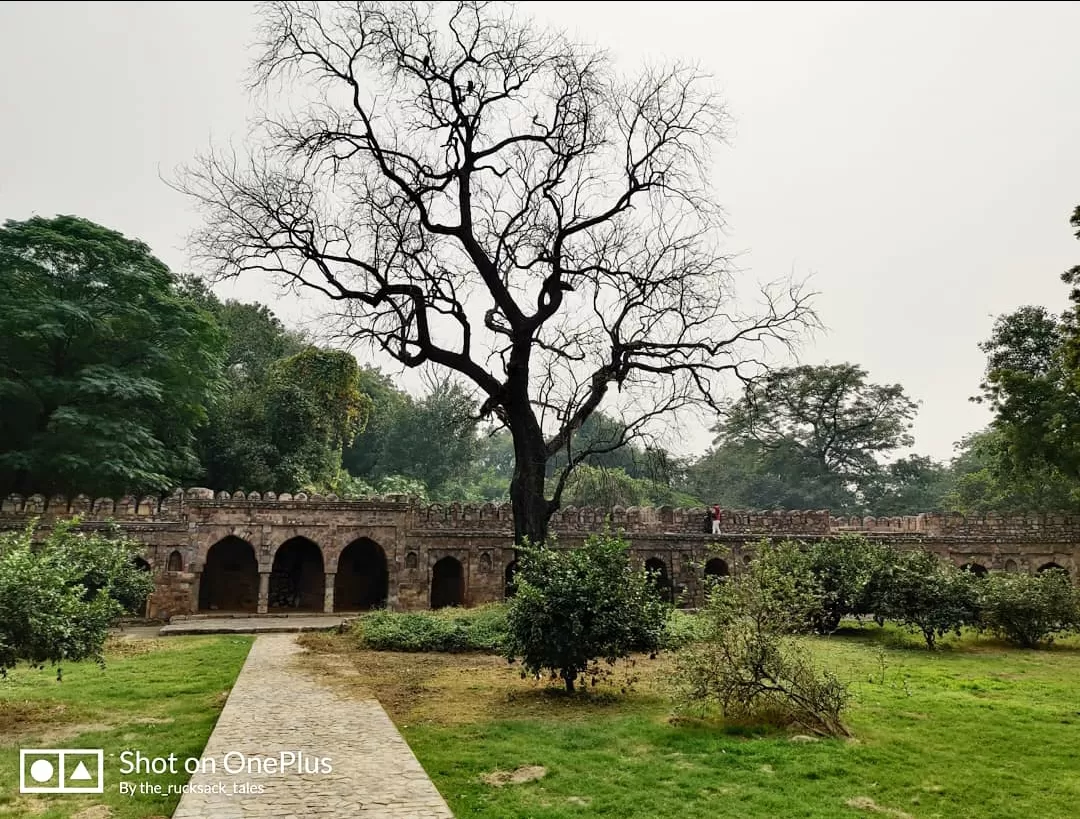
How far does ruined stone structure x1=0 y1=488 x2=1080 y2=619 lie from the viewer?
21.6 m

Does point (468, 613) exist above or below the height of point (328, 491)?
below

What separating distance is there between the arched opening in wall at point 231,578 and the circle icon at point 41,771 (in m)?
17.1

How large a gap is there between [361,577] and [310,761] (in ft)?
63.1

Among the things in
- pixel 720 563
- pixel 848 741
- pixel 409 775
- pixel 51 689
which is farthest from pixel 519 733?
pixel 720 563

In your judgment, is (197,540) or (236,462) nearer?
(197,540)

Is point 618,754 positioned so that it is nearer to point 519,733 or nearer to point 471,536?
point 519,733

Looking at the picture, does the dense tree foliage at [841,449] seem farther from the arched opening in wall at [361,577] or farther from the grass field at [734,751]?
the grass field at [734,751]

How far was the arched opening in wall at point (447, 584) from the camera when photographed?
1036 inches

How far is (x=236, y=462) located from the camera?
28359 mm

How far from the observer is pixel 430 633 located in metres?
16.3

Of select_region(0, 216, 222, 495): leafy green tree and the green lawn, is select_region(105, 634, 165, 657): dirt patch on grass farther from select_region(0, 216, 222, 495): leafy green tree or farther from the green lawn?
select_region(0, 216, 222, 495): leafy green tree

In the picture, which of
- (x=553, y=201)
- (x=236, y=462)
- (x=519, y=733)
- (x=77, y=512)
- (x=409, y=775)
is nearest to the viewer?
(x=409, y=775)

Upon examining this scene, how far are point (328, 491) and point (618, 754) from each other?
2582cm

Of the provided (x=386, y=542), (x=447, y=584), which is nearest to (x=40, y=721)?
(x=386, y=542)
